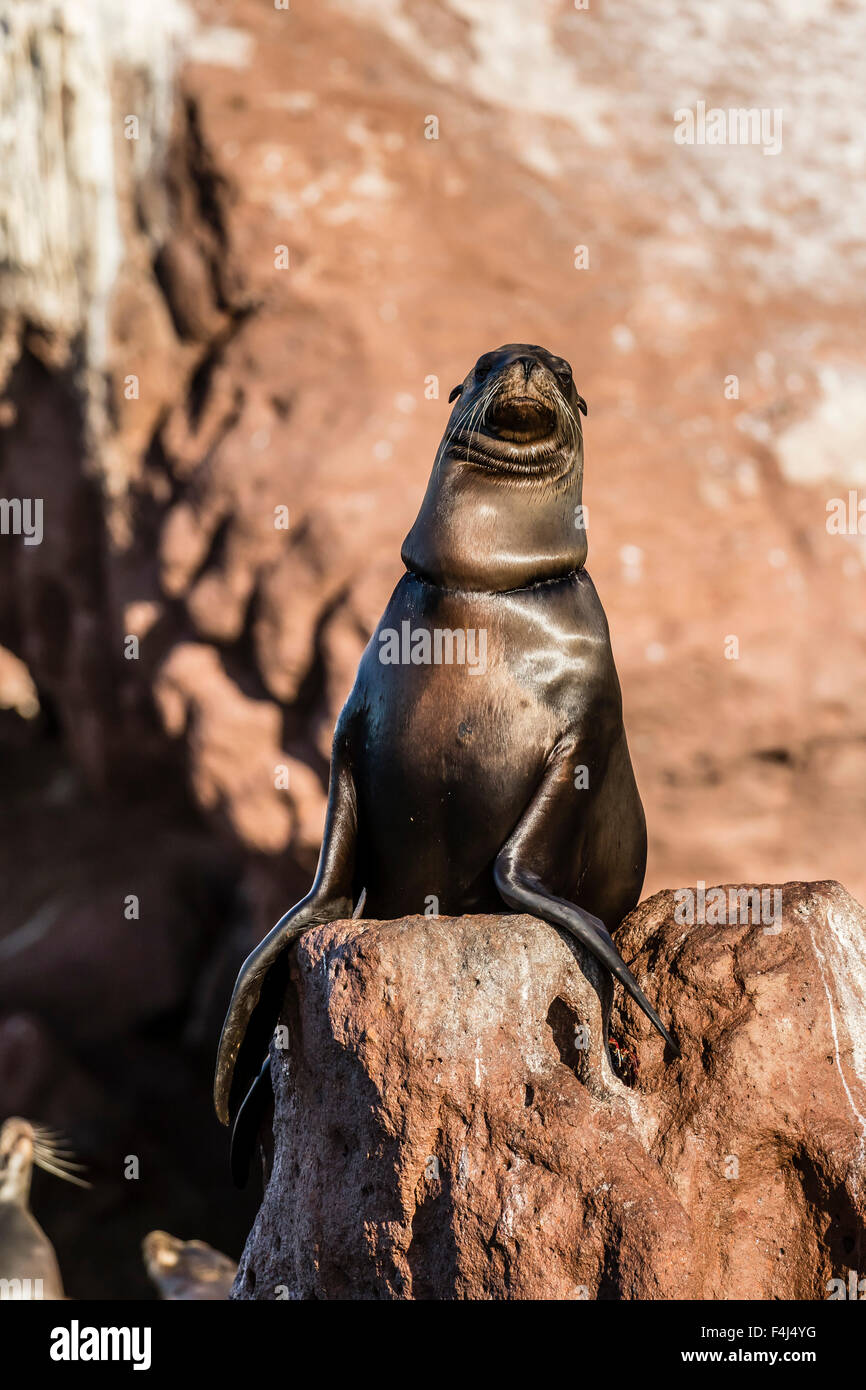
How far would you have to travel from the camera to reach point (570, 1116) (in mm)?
2977

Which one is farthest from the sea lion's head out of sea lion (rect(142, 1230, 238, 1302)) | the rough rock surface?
the rough rock surface

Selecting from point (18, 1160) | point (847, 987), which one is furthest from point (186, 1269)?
point (847, 987)

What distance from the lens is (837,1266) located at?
10.2 feet

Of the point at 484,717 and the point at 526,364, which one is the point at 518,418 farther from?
the point at 484,717

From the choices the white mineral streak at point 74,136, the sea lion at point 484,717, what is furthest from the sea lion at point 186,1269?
the white mineral streak at point 74,136

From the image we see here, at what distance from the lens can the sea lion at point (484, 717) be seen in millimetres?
3434

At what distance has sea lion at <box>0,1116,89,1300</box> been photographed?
711 cm

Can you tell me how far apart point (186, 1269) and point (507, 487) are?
5.22 m

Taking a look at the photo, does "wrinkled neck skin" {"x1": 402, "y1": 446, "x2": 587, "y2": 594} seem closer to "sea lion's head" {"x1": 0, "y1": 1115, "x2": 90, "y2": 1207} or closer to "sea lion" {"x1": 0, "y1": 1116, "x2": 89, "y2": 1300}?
"sea lion" {"x1": 0, "y1": 1116, "x2": 89, "y2": 1300}

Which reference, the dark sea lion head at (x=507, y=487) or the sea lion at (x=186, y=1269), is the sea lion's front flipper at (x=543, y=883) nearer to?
the dark sea lion head at (x=507, y=487)

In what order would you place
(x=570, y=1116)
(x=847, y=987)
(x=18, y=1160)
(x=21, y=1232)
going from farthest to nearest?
(x=18, y=1160) < (x=21, y=1232) < (x=847, y=987) < (x=570, y=1116)

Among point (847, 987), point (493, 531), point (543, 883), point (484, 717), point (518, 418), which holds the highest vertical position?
point (518, 418)

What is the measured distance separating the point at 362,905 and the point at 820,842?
4346mm

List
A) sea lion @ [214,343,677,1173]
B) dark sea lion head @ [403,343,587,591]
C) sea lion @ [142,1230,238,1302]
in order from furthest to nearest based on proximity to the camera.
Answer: sea lion @ [142,1230,238,1302], dark sea lion head @ [403,343,587,591], sea lion @ [214,343,677,1173]
